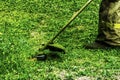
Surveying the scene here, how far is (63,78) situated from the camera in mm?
8281

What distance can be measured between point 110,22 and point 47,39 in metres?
1.61

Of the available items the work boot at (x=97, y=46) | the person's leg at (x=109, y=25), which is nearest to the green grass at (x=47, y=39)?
the work boot at (x=97, y=46)

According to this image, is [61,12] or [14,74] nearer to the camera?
[14,74]

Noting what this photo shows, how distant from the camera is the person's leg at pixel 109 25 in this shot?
10.1 meters

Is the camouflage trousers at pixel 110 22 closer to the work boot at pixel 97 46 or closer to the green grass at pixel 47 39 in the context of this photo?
the work boot at pixel 97 46

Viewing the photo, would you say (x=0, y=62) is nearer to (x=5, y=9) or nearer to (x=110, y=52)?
(x=110, y=52)

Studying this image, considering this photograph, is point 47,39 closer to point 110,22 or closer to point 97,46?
point 97,46

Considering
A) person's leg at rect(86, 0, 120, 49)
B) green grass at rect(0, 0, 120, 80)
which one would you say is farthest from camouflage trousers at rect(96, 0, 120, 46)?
green grass at rect(0, 0, 120, 80)

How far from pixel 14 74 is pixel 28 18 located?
448 centimetres

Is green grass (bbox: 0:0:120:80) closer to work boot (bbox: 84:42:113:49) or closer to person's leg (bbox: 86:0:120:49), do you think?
work boot (bbox: 84:42:113:49)

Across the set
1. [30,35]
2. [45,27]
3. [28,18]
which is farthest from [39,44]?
[28,18]

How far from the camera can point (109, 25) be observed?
1015 cm

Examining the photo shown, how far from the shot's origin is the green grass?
28.0 feet

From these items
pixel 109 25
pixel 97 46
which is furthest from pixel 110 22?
pixel 97 46
